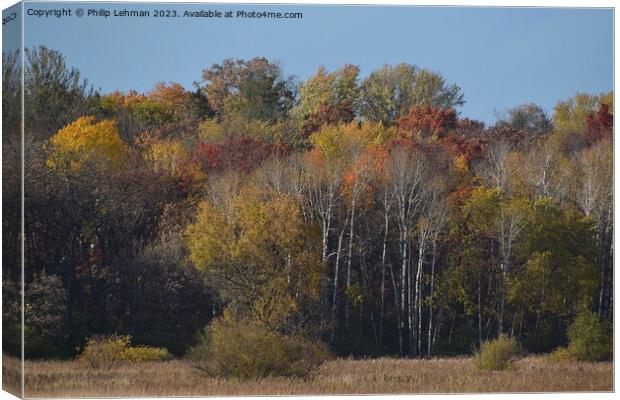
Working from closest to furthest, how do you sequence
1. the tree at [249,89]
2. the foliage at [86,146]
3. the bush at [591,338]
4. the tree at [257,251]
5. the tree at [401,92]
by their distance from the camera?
the foliage at [86,146]
the tree at [257,251]
the tree at [249,89]
the tree at [401,92]
the bush at [591,338]

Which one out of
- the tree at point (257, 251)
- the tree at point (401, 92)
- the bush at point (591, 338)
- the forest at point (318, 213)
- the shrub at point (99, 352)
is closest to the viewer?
the shrub at point (99, 352)

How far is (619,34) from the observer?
2431cm

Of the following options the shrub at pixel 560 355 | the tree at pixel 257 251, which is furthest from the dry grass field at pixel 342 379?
the tree at pixel 257 251

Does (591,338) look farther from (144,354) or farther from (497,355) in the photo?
(144,354)

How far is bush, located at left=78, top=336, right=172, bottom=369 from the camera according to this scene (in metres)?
23.4

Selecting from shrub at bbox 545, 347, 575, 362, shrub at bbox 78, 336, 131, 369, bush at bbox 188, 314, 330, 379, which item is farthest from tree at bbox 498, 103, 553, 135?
shrub at bbox 78, 336, 131, 369

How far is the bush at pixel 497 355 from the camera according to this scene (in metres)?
24.2

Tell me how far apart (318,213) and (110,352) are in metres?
4.03

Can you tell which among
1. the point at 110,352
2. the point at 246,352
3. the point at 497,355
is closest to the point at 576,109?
the point at 497,355

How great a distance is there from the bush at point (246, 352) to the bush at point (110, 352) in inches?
32.2

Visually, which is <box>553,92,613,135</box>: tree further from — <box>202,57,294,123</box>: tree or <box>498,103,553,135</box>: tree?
<box>202,57,294,123</box>: tree

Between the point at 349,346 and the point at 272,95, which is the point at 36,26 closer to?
the point at 272,95

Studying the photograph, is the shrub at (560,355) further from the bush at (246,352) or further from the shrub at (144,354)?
the shrub at (144,354)

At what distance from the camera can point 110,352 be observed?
23406mm
